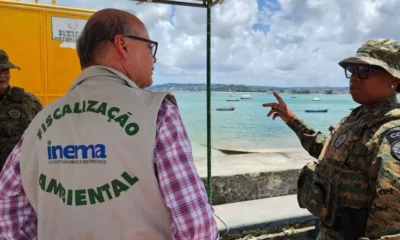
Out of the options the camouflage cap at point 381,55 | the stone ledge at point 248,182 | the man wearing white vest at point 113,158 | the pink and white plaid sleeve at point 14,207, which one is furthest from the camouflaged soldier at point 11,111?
the camouflage cap at point 381,55

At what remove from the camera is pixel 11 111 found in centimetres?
312

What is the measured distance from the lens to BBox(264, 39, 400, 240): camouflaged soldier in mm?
1475

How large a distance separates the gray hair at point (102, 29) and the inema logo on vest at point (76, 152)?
0.30 m

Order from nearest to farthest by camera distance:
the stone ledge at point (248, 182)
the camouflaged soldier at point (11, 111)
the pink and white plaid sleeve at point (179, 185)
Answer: the pink and white plaid sleeve at point (179, 185), the camouflaged soldier at point (11, 111), the stone ledge at point (248, 182)

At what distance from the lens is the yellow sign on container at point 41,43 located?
344 cm

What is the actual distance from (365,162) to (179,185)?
3.50ft

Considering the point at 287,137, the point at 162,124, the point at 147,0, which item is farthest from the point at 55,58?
the point at 287,137

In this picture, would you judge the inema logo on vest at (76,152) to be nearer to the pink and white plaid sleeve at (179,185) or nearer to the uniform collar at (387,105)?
the pink and white plaid sleeve at (179,185)

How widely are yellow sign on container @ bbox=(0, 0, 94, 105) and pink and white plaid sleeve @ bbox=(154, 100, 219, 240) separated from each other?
9.80 ft

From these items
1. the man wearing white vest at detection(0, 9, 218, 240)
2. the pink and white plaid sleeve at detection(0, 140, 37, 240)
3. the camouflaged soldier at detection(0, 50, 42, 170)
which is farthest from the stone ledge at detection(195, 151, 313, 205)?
the man wearing white vest at detection(0, 9, 218, 240)

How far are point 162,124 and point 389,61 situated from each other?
1.30 metres

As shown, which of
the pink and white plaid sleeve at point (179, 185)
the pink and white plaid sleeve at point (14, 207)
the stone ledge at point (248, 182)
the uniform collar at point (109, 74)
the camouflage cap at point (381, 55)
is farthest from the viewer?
the stone ledge at point (248, 182)

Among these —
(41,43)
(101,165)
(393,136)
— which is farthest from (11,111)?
(393,136)

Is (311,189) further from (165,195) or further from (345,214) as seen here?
(165,195)
